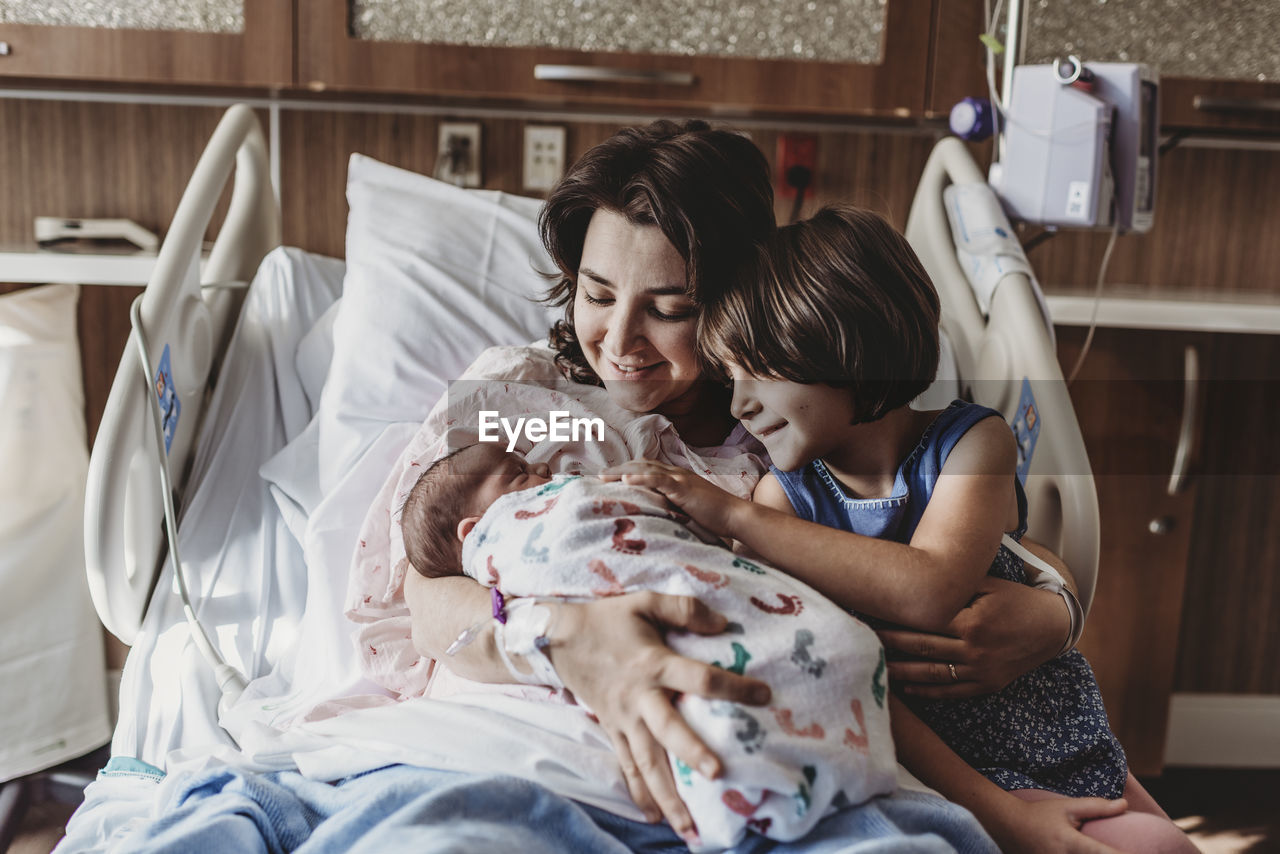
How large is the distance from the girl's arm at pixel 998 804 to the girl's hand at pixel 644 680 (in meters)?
0.24

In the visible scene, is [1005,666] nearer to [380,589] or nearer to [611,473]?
[611,473]

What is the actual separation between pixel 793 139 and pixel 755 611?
59.4 inches

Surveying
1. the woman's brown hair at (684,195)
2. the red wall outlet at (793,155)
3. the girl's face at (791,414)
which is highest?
the red wall outlet at (793,155)

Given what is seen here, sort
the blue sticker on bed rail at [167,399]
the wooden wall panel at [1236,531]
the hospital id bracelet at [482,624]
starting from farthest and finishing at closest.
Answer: the wooden wall panel at [1236,531], the blue sticker on bed rail at [167,399], the hospital id bracelet at [482,624]

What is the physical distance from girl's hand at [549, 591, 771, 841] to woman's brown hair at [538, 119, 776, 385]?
13.5 inches

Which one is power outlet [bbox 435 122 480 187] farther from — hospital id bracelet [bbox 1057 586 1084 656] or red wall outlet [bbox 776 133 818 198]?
hospital id bracelet [bbox 1057 586 1084 656]

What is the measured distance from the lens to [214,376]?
1443 millimetres

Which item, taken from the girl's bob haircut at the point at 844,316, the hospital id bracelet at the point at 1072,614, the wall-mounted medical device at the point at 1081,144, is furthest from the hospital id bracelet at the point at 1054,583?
the wall-mounted medical device at the point at 1081,144

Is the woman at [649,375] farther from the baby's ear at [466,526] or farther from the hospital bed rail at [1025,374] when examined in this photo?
the hospital bed rail at [1025,374]

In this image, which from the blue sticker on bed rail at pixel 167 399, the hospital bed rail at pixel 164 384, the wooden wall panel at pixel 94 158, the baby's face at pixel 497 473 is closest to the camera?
the baby's face at pixel 497 473

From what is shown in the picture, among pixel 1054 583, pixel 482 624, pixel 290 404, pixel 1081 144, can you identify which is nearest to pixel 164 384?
pixel 290 404

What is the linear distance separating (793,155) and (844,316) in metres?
1.29

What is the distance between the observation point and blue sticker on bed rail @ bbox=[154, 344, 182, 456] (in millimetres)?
1215

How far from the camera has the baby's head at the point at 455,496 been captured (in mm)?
893
